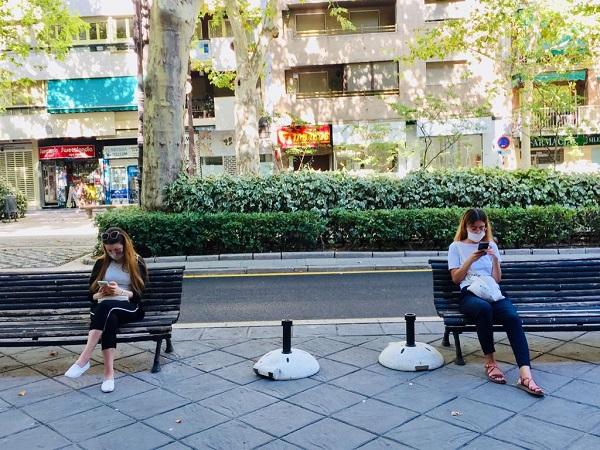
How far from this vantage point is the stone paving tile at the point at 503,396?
4238mm

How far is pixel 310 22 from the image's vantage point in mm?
32781

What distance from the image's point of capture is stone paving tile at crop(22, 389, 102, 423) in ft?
13.9

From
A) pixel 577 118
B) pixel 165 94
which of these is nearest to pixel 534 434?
pixel 165 94

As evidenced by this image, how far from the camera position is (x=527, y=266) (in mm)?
5633

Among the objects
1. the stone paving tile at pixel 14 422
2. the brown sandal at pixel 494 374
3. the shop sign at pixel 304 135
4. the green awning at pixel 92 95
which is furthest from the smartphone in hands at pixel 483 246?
the green awning at pixel 92 95

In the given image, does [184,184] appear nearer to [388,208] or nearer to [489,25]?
[388,208]

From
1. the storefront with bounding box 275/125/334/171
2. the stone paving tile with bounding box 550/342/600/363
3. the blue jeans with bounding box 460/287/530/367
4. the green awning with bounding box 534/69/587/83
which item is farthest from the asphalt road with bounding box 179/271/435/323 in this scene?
the storefront with bounding box 275/125/334/171

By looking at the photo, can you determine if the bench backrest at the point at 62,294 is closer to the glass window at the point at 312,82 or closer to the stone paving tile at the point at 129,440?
the stone paving tile at the point at 129,440

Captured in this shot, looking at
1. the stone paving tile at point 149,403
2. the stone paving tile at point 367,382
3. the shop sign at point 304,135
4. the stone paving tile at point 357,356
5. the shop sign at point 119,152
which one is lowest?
the stone paving tile at point 357,356

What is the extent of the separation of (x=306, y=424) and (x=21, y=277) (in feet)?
10.5

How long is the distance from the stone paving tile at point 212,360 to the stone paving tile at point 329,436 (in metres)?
1.51

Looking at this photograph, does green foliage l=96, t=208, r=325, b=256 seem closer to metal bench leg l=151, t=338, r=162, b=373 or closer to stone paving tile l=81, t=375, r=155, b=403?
metal bench leg l=151, t=338, r=162, b=373

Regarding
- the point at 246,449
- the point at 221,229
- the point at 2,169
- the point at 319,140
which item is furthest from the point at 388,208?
the point at 2,169

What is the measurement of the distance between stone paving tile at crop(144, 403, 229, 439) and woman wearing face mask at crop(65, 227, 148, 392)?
744 millimetres
